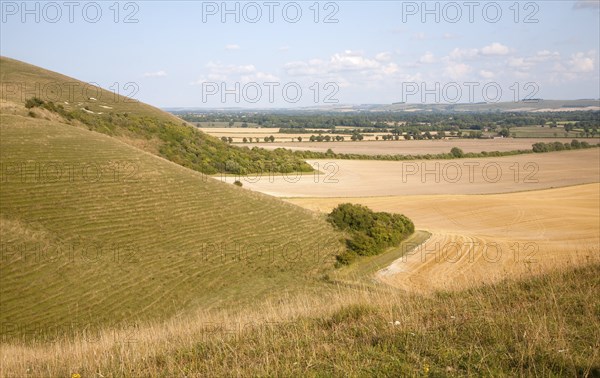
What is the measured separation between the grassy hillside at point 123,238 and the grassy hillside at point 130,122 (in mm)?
18844

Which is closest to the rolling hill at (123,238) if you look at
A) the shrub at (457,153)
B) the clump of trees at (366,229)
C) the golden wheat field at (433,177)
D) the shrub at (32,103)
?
the clump of trees at (366,229)

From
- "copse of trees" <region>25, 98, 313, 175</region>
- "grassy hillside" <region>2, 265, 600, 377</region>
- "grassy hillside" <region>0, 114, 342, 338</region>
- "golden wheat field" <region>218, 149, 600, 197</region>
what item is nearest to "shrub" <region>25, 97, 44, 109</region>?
"copse of trees" <region>25, 98, 313, 175</region>

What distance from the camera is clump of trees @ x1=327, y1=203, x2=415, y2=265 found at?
31.9 meters

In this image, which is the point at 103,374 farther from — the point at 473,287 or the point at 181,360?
the point at 473,287

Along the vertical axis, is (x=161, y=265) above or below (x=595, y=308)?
below

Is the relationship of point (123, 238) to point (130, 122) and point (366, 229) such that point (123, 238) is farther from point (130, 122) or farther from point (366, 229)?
point (130, 122)

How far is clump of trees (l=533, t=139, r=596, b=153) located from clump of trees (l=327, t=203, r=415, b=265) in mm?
71934

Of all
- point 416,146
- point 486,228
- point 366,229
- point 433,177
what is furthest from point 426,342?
point 416,146

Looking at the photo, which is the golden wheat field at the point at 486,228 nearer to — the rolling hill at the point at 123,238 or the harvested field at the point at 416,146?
the rolling hill at the point at 123,238

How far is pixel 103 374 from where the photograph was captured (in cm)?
534

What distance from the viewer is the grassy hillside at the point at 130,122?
2275 inches

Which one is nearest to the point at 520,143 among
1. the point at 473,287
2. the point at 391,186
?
the point at 391,186

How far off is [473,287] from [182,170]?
3065cm

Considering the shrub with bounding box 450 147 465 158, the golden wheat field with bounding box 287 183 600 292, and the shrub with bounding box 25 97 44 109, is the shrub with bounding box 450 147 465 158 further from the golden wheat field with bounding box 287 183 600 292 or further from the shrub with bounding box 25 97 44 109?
the shrub with bounding box 25 97 44 109
